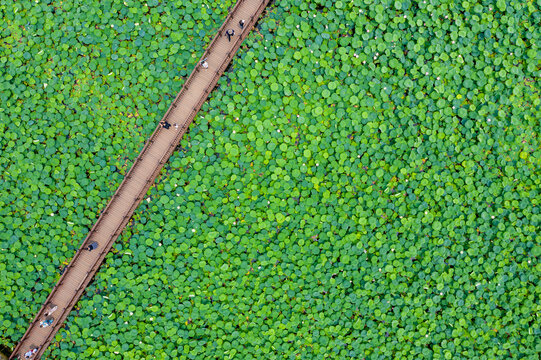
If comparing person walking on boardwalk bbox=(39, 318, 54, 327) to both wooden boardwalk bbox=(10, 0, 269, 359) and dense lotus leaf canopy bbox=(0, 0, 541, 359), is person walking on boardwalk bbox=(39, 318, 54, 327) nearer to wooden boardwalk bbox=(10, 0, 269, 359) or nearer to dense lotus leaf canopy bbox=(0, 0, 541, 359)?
wooden boardwalk bbox=(10, 0, 269, 359)

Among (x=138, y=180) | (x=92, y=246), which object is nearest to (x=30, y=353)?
(x=92, y=246)

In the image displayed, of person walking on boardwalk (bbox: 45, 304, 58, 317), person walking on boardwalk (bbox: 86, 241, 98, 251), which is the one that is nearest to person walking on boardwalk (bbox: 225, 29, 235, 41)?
person walking on boardwalk (bbox: 86, 241, 98, 251)

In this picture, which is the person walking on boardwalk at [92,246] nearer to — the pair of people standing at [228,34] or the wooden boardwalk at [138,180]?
the wooden boardwalk at [138,180]

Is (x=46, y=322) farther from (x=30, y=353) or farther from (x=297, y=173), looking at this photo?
(x=297, y=173)

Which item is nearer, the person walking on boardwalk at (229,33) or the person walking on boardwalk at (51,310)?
the person walking on boardwalk at (51,310)

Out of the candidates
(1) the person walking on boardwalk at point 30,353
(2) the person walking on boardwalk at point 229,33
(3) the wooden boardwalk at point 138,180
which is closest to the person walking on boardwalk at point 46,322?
(3) the wooden boardwalk at point 138,180

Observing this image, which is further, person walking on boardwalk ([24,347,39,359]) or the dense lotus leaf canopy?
the dense lotus leaf canopy

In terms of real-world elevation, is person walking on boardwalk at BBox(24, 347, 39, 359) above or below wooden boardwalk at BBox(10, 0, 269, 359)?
below
